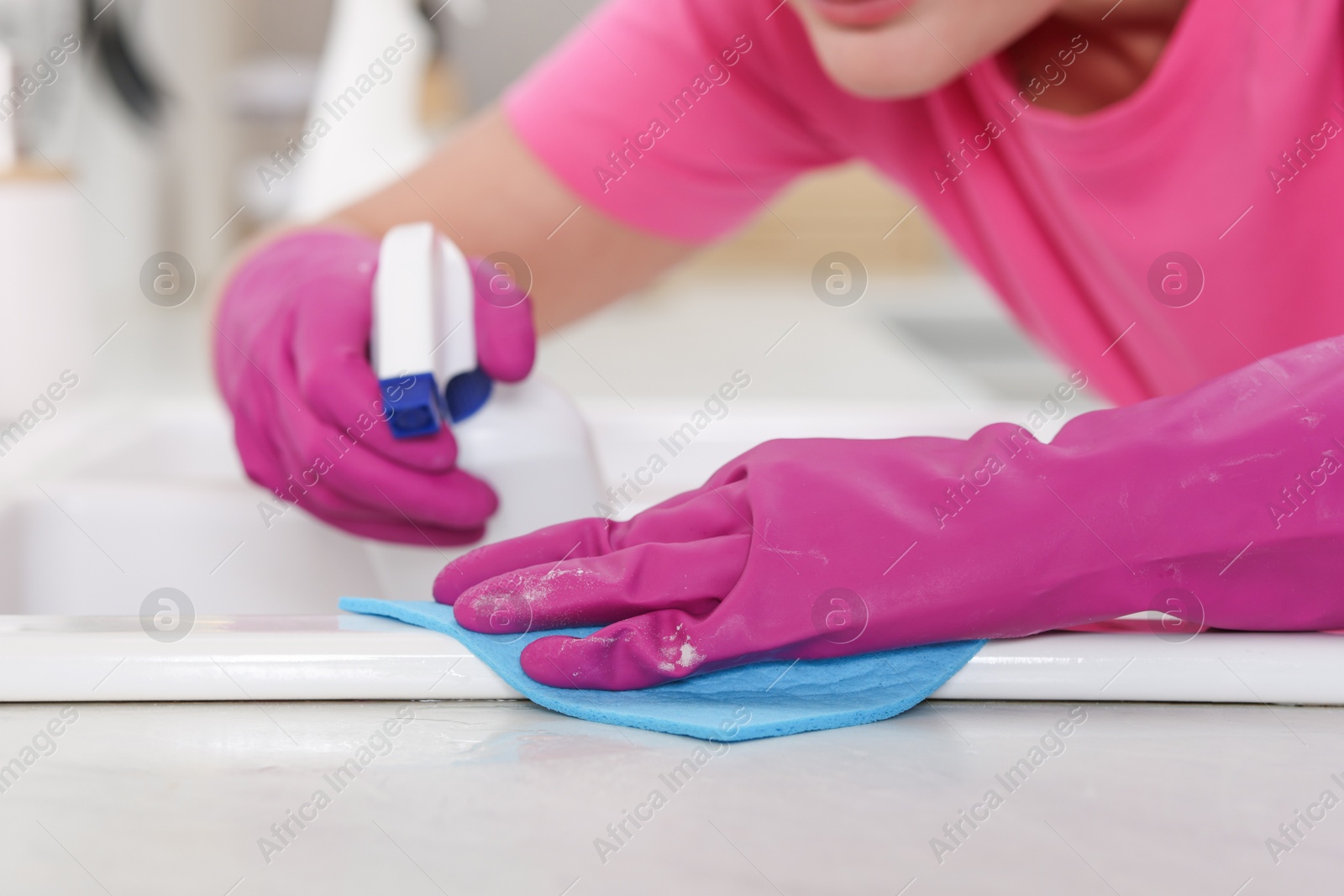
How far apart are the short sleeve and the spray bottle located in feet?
0.99

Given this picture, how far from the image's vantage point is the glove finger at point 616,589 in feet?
1.63

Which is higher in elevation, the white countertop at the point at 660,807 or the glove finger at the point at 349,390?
the glove finger at the point at 349,390

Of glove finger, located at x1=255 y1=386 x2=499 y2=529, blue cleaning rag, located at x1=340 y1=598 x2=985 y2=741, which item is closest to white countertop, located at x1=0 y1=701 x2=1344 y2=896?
blue cleaning rag, located at x1=340 y1=598 x2=985 y2=741

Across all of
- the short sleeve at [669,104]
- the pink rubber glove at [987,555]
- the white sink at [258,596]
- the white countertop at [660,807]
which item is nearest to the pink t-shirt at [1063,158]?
the short sleeve at [669,104]

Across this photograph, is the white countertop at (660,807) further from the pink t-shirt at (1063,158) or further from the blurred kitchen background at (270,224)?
the blurred kitchen background at (270,224)

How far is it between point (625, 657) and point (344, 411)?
274mm

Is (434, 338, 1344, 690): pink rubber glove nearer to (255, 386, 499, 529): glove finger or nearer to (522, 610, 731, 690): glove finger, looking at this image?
(522, 610, 731, 690): glove finger

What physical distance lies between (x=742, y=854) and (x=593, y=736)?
105 mm

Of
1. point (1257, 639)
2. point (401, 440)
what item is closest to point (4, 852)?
point (401, 440)

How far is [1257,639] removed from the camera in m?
0.50

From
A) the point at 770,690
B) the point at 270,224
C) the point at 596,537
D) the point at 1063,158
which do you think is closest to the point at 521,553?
the point at 596,537

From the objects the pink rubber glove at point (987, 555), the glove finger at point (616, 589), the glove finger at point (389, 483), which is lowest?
the pink rubber glove at point (987, 555)

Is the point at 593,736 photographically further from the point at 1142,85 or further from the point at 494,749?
the point at 1142,85

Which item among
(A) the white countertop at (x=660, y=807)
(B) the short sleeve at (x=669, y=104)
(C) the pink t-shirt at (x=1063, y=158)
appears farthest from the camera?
(B) the short sleeve at (x=669, y=104)
